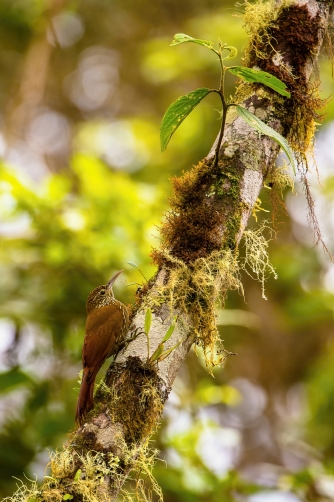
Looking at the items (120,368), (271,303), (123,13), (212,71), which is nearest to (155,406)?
(120,368)

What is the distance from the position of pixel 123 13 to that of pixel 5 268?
4952 mm

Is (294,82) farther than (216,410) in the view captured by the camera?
No

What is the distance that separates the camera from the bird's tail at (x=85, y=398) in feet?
5.56

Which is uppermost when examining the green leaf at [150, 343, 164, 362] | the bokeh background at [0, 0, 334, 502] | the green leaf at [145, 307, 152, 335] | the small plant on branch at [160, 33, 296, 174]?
the bokeh background at [0, 0, 334, 502]

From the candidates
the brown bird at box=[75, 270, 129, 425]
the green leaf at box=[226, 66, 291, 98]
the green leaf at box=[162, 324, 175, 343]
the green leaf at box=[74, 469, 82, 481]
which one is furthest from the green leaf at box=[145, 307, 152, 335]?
the green leaf at box=[226, 66, 291, 98]

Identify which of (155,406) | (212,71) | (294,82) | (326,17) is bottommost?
(155,406)

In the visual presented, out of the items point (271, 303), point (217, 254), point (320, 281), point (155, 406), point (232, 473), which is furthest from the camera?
point (271, 303)

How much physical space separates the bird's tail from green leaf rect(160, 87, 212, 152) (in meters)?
0.79

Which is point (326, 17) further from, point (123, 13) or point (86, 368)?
point (123, 13)

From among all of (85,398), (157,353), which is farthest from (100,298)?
(157,353)

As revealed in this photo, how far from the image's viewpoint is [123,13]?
7531 millimetres

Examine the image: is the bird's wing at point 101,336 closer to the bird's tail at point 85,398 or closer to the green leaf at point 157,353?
the bird's tail at point 85,398

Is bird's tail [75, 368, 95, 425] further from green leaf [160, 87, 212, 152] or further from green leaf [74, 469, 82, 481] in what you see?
green leaf [160, 87, 212, 152]

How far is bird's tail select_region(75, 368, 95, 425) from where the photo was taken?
5.56ft
